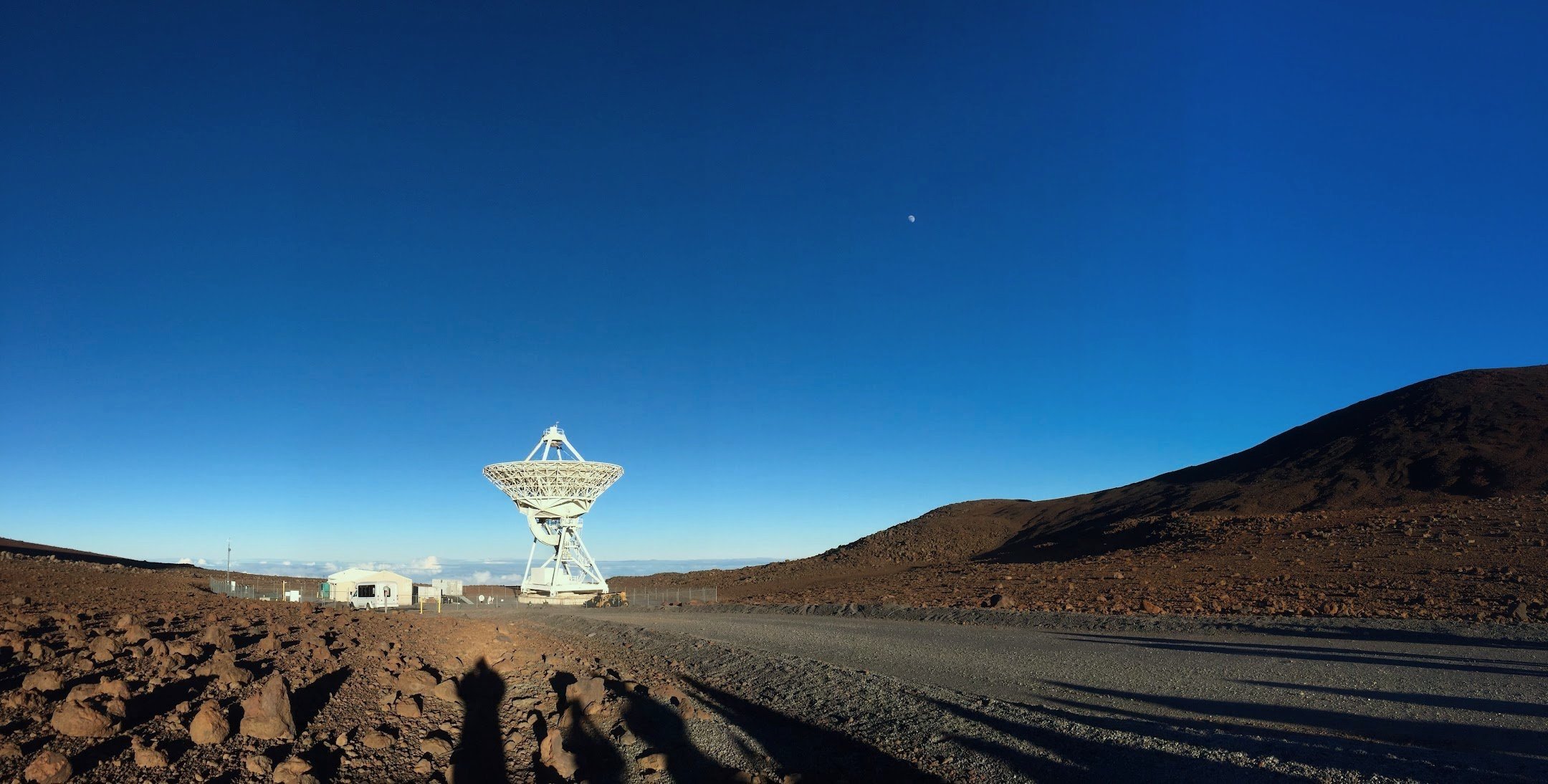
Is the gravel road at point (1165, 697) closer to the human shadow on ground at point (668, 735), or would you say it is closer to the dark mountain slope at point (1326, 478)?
the human shadow on ground at point (668, 735)

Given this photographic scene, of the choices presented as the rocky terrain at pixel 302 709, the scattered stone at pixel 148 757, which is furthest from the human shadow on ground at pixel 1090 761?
the scattered stone at pixel 148 757

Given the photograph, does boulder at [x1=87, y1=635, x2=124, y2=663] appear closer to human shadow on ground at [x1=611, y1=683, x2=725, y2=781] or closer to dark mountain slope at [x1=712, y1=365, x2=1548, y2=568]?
human shadow on ground at [x1=611, y1=683, x2=725, y2=781]

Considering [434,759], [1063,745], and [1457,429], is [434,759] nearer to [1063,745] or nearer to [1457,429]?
[1063,745]

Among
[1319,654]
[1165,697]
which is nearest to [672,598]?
[1319,654]

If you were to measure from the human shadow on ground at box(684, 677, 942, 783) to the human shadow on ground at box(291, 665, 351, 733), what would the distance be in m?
3.79

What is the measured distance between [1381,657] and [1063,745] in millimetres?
9488

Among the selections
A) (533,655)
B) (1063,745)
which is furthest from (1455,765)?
(533,655)

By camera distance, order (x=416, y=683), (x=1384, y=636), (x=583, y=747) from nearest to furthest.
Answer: (x=583, y=747) → (x=416, y=683) → (x=1384, y=636)

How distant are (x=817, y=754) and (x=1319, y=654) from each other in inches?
439

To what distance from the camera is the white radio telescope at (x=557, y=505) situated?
41.1 m

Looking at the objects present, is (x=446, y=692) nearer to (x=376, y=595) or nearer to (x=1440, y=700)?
(x=1440, y=700)

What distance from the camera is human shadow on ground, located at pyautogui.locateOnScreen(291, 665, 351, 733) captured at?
8.19 metres

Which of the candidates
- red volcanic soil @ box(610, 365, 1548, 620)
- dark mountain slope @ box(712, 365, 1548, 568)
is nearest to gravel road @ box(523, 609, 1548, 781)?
red volcanic soil @ box(610, 365, 1548, 620)

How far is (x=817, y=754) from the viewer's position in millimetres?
8977
